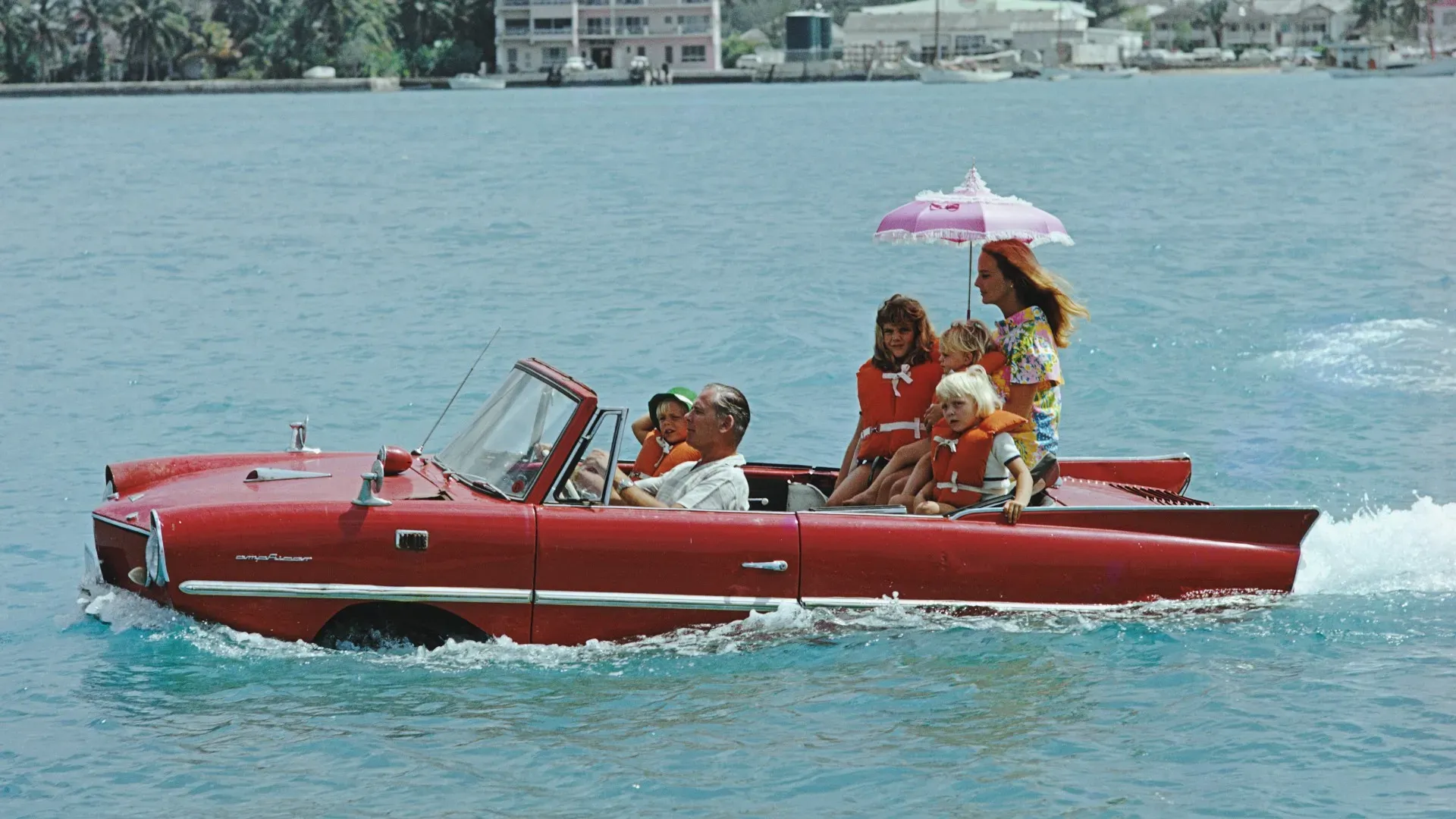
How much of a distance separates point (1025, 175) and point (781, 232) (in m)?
15.9

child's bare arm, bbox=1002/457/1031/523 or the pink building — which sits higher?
the pink building

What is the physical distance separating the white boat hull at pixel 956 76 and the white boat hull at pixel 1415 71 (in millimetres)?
23946

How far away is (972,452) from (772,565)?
1077 millimetres

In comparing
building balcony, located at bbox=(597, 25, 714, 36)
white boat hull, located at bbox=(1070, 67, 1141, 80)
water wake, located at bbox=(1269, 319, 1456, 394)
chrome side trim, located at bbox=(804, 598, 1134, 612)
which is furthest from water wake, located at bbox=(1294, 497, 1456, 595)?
white boat hull, located at bbox=(1070, 67, 1141, 80)

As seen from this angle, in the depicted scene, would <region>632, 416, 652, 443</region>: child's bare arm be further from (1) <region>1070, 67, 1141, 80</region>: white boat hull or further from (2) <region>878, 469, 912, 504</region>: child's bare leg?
(1) <region>1070, 67, 1141, 80</region>: white boat hull

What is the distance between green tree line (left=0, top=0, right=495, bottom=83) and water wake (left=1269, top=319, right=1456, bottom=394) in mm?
111882

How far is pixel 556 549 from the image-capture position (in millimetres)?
8141

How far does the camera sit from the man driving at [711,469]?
8516mm

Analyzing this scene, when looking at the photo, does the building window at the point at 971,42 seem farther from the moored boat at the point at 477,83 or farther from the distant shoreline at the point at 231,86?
the moored boat at the point at 477,83

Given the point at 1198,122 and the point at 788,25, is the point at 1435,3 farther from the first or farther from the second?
the point at 1198,122

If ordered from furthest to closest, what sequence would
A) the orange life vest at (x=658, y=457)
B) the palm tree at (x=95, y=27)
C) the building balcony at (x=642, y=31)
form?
the building balcony at (x=642, y=31)
the palm tree at (x=95, y=27)
the orange life vest at (x=658, y=457)

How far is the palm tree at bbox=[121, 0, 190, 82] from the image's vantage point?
396 ft

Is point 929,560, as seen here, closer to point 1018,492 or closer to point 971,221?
point 1018,492

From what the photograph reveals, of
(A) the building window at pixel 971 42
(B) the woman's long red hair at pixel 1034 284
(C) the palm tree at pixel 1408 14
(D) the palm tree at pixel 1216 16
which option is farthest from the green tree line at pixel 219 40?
(B) the woman's long red hair at pixel 1034 284
